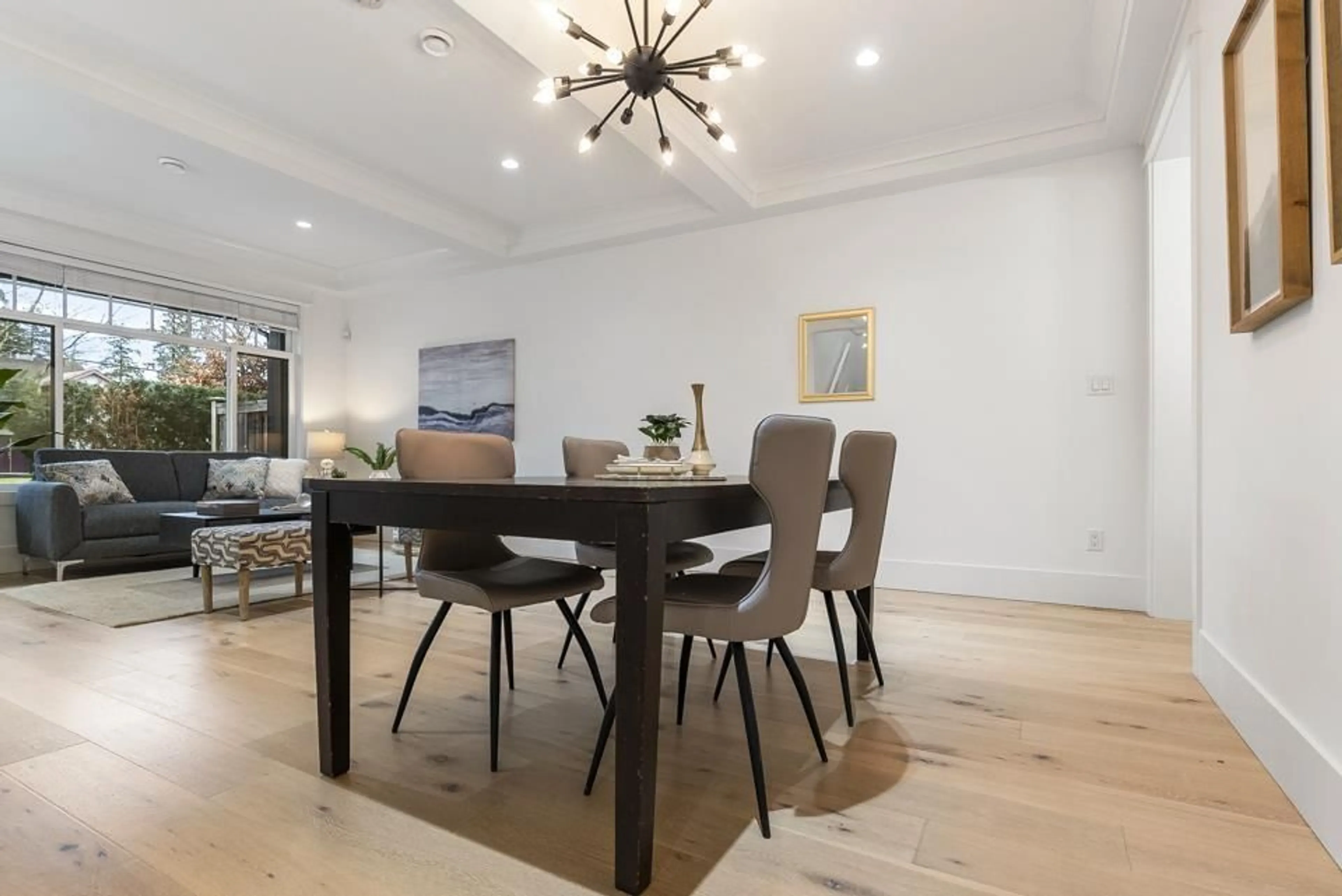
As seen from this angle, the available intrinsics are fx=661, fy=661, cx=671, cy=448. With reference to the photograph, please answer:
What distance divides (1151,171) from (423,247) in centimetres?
514

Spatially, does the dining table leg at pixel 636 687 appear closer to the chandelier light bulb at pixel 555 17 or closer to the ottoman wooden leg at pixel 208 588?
the chandelier light bulb at pixel 555 17

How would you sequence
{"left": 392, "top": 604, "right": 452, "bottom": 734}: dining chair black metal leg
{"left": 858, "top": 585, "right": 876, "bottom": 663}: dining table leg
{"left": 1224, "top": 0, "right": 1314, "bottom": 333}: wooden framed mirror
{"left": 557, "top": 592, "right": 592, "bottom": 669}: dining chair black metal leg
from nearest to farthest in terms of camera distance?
{"left": 1224, "top": 0, "right": 1314, "bottom": 333}: wooden framed mirror < {"left": 392, "top": 604, "right": 452, "bottom": 734}: dining chair black metal leg < {"left": 557, "top": 592, "right": 592, "bottom": 669}: dining chair black metal leg < {"left": 858, "top": 585, "right": 876, "bottom": 663}: dining table leg

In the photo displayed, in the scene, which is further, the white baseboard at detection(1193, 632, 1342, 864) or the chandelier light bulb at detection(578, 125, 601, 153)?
the chandelier light bulb at detection(578, 125, 601, 153)

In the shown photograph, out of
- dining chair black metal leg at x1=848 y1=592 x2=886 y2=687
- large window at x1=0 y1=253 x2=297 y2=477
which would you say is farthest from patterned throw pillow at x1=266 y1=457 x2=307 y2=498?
dining chair black metal leg at x1=848 y1=592 x2=886 y2=687

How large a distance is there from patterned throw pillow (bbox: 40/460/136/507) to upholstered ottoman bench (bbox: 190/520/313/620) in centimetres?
160

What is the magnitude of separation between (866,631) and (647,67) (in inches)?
84.9

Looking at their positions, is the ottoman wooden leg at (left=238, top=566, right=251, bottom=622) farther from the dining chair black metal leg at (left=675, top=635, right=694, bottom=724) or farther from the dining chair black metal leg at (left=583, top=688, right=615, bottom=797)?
the dining chair black metal leg at (left=583, top=688, right=615, bottom=797)

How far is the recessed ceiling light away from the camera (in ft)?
9.13

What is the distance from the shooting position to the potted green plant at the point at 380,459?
5900mm

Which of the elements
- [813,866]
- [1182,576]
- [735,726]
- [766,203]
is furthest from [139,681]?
[1182,576]

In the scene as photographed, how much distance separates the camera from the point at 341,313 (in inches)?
270

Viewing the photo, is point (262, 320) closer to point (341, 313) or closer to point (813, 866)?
point (341, 313)

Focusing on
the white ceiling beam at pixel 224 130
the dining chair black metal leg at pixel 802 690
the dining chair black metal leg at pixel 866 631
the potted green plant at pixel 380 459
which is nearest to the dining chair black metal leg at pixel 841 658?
the dining chair black metal leg at pixel 866 631

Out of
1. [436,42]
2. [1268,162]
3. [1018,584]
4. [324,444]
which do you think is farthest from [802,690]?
[324,444]
